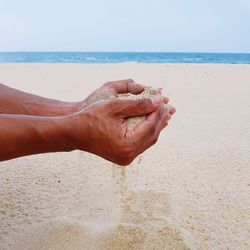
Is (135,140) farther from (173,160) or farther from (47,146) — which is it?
(173,160)

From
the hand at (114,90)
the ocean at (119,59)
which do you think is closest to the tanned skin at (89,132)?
the hand at (114,90)

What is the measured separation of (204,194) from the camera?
1707 millimetres

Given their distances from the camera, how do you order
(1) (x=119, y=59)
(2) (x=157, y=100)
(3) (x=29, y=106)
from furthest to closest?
(1) (x=119, y=59), (3) (x=29, y=106), (2) (x=157, y=100)

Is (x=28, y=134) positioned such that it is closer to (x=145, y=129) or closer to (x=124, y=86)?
(x=145, y=129)

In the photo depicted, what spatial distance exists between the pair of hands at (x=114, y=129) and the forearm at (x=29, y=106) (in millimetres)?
497

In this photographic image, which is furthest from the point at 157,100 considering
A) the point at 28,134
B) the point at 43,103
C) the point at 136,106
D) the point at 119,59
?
the point at 119,59

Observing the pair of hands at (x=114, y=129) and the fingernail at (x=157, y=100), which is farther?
the fingernail at (x=157, y=100)

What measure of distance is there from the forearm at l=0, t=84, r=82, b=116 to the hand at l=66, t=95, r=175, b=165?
497 millimetres

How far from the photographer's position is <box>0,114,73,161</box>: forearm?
40.7 inches

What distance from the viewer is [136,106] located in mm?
1108

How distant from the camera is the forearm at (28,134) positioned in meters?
1.03

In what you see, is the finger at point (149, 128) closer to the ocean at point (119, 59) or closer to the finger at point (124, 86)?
the finger at point (124, 86)

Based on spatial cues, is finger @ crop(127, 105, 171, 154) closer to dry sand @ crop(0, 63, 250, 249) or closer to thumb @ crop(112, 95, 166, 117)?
thumb @ crop(112, 95, 166, 117)

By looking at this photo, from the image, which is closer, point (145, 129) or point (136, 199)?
point (145, 129)
